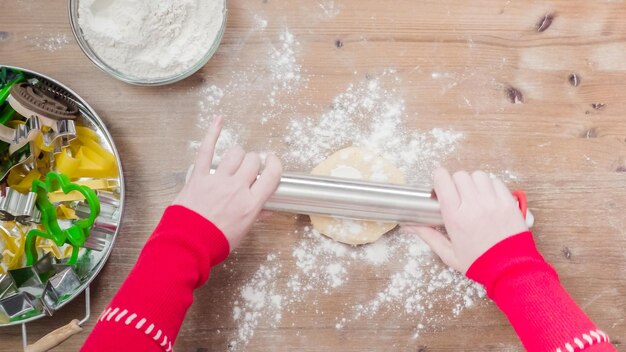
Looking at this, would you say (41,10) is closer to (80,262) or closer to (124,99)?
(124,99)

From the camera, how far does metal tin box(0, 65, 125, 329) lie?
0.78 m

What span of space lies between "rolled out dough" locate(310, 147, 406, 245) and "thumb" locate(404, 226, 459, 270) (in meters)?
0.04

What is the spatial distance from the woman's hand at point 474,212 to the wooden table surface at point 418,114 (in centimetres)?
8

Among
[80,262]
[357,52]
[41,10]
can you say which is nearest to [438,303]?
[357,52]

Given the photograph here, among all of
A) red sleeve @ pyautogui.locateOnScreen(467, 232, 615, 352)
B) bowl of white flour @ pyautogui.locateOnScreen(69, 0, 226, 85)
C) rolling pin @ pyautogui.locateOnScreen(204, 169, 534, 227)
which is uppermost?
bowl of white flour @ pyautogui.locateOnScreen(69, 0, 226, 85)

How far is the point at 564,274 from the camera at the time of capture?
0.84 metres

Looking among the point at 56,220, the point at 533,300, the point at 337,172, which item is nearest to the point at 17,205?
the point at 56,220

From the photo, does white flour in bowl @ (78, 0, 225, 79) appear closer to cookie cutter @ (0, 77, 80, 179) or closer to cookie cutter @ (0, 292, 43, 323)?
cookie cutter @ (0, 77, 80, 179)

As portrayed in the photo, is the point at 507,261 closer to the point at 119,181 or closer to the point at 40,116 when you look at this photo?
the point at 119,181

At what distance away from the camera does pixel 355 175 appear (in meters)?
0.84

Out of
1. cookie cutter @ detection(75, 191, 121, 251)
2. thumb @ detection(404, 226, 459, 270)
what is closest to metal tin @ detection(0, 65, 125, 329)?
cookie cutter @ detection(75, 191, 121, 251)

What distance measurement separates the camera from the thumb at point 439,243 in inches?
31.5

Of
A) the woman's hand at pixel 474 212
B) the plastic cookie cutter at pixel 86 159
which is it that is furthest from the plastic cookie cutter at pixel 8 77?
the woman's hand at pixel 474 212

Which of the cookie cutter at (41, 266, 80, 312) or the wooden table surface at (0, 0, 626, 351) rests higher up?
the wooden table surface at (0, 0, 626, 351)
